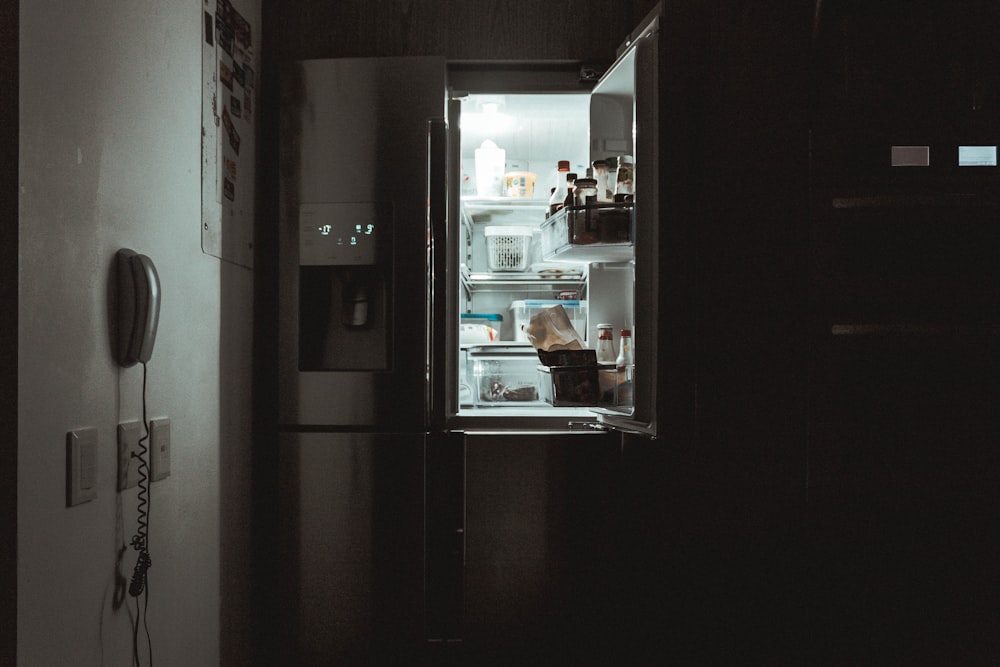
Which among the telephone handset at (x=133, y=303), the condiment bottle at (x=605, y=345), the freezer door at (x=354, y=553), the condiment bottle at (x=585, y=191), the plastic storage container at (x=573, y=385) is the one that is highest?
the condiment bottle at (x=585, y=191)

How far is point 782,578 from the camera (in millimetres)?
1719

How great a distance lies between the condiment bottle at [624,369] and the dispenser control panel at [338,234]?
29.0 inches

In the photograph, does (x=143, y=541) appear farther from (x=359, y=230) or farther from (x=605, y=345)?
(x=605, y=345)

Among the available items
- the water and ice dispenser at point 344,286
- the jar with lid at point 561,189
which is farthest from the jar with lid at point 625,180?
the water and ice dispenser at point 344,286

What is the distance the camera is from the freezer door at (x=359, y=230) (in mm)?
1863

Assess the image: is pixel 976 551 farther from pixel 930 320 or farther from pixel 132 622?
pixel 132 622

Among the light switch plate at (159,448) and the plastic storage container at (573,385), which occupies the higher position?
the plastic storage container at (573,385)

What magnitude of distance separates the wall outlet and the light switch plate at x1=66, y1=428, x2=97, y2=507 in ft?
0.28

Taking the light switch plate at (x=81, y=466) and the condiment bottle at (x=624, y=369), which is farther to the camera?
the condiment bottle at (x=624, y=369)

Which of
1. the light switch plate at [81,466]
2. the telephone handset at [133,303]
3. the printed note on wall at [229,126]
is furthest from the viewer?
the printed note on wall at [229,126]

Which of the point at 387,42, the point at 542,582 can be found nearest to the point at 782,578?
the point at 542,582
